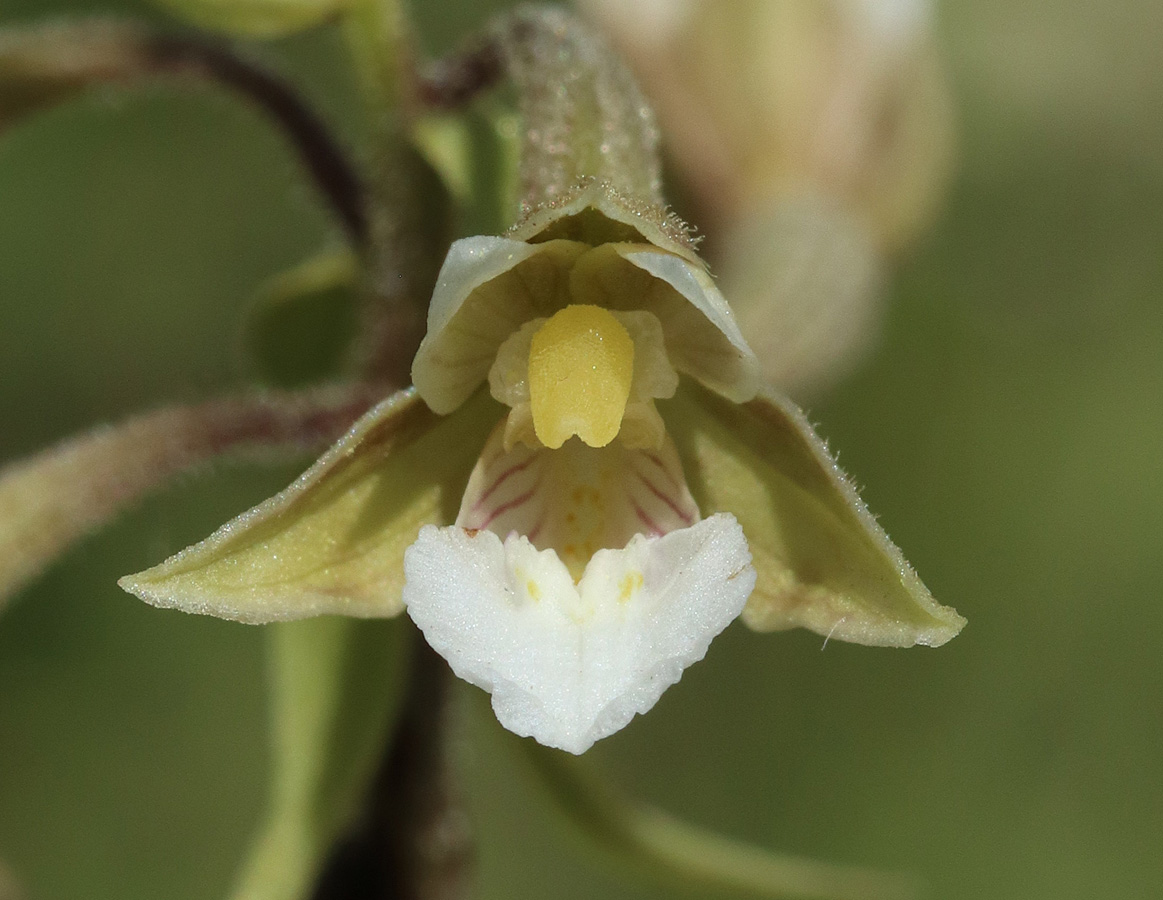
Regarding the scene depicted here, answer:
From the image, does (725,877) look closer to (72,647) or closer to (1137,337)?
(72,647)

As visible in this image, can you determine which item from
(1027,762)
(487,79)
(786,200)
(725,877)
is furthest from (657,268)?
(1027,762)

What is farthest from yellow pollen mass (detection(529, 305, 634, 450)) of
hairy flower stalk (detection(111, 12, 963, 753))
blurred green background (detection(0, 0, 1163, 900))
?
blurred green background (detection(0, 0, 1163, 900))

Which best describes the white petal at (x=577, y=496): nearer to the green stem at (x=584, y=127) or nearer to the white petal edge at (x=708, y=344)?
the white petal edge at (x=708, y=344)

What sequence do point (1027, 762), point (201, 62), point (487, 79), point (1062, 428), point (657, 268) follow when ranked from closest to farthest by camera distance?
point (657, 268) < point (487, 79) < point (201, 62) < point (1027, 762) < point (1062, 428)

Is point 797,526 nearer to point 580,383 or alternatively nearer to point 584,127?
point 580,383

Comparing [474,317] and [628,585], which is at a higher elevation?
[474,317]

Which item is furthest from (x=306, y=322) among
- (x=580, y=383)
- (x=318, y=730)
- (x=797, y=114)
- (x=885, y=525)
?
(x=885, y=525)
